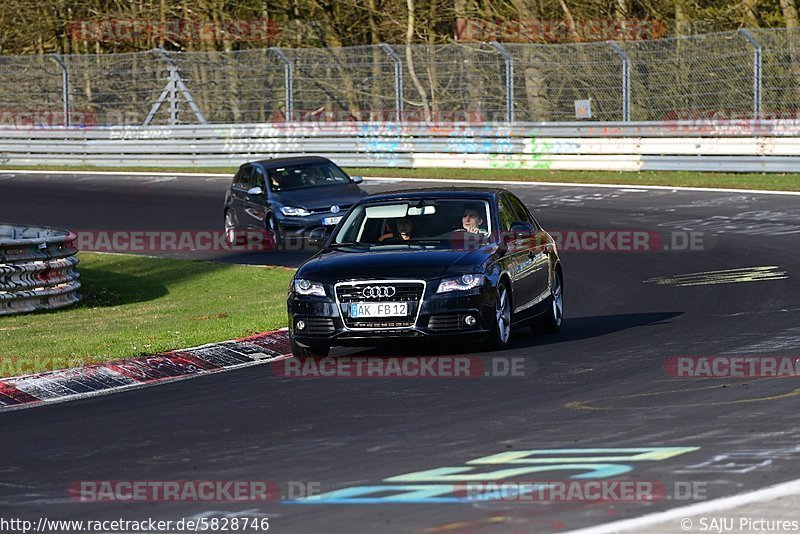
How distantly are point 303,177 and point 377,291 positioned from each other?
1216 cm

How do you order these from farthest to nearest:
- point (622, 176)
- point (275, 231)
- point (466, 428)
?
point (622, 176)
point (275, 231)
point (466, 428)

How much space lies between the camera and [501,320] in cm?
1260

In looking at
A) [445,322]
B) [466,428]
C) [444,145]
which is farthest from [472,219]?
[444,145]

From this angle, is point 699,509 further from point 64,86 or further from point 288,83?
point 64,86

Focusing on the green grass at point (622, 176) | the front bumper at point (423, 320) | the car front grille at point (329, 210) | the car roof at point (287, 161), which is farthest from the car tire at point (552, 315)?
the green grass at point (622, 176)

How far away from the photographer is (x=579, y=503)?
6.66m

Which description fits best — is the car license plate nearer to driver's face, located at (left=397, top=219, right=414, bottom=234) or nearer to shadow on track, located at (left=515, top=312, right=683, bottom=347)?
driver's face, located at (left=397, top=219, right=414, bottom=234)

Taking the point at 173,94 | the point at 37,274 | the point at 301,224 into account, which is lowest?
the point at 301,224

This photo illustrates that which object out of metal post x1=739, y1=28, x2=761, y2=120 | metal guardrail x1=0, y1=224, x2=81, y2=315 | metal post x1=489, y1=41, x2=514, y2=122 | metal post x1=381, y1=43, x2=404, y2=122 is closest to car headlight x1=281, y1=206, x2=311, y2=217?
metal guardrail x1=0, y1=224, x2=81, y2=315

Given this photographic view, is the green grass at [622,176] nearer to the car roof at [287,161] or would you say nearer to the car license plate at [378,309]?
the car roof at [287,161]

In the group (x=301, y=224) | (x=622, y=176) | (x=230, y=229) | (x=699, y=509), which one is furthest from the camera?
(x=622, y=176)

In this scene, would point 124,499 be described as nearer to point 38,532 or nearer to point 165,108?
point 38,532

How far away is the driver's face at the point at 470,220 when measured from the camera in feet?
43.4

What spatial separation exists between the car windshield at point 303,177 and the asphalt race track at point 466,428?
28.2 ft
